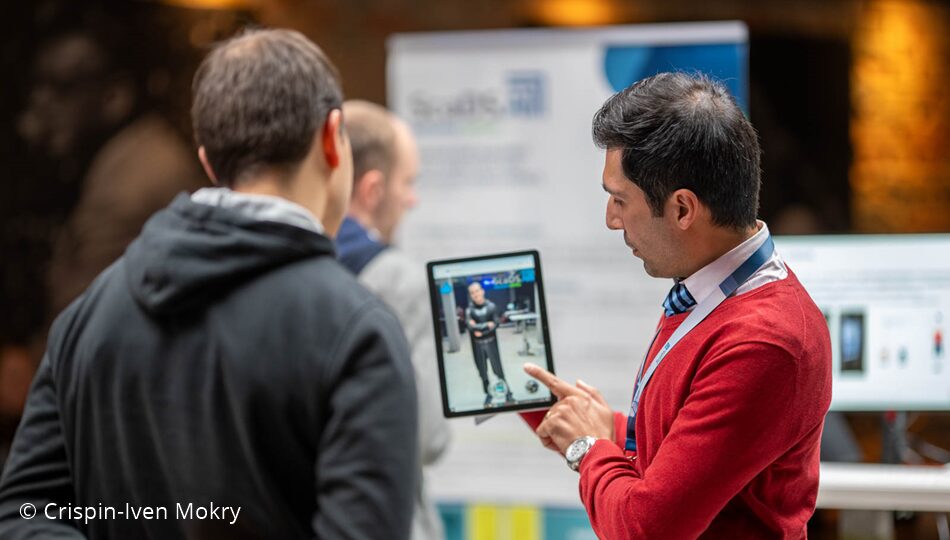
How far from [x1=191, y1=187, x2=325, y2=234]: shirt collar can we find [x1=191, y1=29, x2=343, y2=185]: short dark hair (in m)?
0.04

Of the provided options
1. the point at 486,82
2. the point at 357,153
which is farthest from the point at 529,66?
the point at 357,153

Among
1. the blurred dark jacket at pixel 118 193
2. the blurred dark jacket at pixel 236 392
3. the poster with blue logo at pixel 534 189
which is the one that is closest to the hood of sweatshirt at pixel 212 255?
the blurred dark jacket at pixel 236 392

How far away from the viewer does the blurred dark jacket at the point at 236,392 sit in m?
1.27

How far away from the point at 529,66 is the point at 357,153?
111 centimetres

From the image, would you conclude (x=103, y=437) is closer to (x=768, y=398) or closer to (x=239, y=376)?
(x=239, y=376)

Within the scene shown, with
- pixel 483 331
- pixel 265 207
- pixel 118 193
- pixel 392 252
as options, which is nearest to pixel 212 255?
pixel 265 207

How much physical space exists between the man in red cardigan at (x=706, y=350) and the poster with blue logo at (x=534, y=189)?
7.26ft

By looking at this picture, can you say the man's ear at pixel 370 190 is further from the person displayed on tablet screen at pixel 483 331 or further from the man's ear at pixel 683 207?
the man's ear at pixel 683 207

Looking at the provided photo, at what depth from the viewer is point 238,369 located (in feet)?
4.27

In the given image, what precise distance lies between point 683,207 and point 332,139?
49 centimetres

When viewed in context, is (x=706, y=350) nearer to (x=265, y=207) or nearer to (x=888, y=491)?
(x=265, y=207)

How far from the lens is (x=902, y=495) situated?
2775 millimetres

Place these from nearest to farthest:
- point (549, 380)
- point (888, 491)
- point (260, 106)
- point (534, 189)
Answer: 1. point (260, 106)
2. point (549, 380)
3. point (888, 491)
4. point (534, 189)

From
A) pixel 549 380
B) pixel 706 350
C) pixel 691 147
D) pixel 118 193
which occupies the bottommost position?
pixel 118 193
